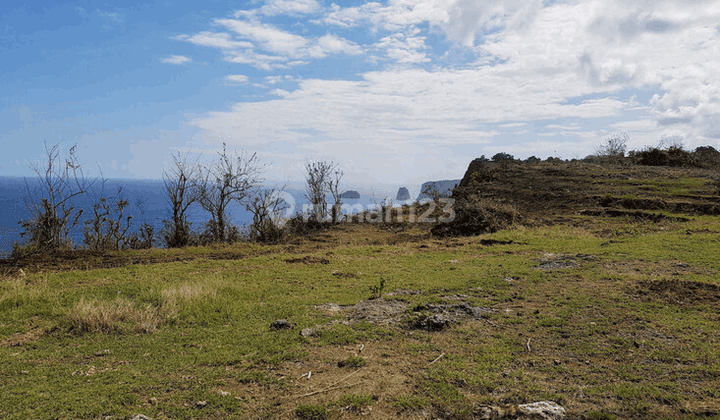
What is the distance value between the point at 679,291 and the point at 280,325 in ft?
27.7

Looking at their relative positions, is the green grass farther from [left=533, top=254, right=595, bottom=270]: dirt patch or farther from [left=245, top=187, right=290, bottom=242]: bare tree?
[left=245, top=187, right=290, bottom=242]: bare tree

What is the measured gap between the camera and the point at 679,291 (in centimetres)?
891

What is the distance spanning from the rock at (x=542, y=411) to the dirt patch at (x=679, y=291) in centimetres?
553

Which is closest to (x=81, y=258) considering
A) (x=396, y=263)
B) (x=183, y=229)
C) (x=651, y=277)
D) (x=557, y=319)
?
(x=183, y=229)

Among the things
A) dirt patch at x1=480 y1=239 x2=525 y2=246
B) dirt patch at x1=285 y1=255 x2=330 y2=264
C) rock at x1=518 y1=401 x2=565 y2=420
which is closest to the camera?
rock at x1=518 y1=401 x2=565 y2=420

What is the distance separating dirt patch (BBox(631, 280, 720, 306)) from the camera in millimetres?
8414

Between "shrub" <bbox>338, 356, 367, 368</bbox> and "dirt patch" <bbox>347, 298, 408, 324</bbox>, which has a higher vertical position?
"dirt patch" <bbox>347, 298, 408, 324</bbox>

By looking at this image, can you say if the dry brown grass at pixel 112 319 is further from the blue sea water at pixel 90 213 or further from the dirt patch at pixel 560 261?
the blue sea water at pixel 90 213

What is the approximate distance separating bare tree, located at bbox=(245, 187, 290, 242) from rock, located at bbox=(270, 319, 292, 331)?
42.9 feet

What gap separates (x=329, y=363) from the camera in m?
6.05

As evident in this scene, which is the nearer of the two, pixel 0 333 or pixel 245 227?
pixel 0 333

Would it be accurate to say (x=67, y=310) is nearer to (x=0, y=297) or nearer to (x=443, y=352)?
(x=0, y=297)

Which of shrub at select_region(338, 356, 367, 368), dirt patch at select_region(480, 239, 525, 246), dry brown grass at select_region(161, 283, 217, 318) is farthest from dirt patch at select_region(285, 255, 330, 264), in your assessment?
shrub at select_region(338, 356, 367, 368)

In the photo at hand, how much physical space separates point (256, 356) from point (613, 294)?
767 centimetres
